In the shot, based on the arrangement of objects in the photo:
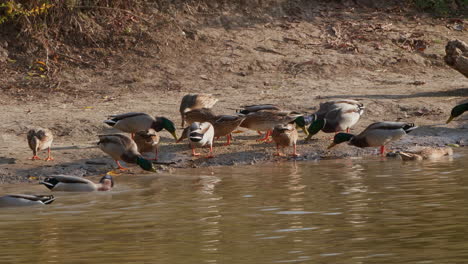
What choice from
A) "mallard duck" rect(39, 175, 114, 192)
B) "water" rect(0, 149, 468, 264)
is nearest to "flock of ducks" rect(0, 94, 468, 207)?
"water" rect(0, 149, 468, 264)

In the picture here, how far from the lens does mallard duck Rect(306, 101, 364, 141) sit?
12789mm

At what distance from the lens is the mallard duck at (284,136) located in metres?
12.1

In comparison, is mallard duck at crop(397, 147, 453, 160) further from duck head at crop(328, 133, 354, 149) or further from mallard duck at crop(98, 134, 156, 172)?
mallard duck at crop(98, 134, 156, 172)

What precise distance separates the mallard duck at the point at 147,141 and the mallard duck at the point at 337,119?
227cm

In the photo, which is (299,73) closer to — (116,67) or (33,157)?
(116,67)

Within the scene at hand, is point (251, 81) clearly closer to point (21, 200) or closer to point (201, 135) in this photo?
point (201, 135)

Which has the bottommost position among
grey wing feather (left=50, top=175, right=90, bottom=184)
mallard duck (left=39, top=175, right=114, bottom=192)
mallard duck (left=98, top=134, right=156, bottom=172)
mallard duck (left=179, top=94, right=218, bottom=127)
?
mallard duck (left=39, top=175, right=114, bottom=192)

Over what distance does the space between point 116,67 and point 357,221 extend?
10.8 m

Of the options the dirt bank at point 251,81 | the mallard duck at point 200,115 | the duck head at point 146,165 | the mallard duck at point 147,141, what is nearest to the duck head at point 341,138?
the dirt bank at point 251,81

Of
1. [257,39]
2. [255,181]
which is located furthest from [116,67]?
[255,181]

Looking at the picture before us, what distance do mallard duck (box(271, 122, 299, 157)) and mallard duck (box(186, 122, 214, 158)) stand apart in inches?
34.5

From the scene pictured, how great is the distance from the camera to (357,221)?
703 centimetres

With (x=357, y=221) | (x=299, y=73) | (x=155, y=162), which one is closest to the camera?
(x=357, y=221)

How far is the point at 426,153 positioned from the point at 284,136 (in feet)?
6.32
